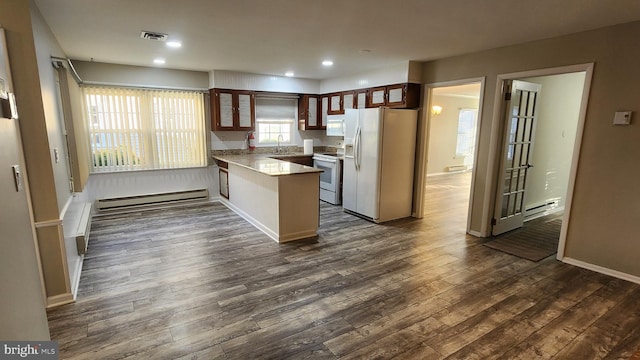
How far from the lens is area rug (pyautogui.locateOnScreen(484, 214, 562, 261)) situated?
147 inches

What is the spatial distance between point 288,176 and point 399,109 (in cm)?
203

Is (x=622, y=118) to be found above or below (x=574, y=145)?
above

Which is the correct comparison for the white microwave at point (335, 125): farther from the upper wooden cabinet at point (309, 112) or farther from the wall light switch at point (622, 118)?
the wall light switch at point (622, 118)

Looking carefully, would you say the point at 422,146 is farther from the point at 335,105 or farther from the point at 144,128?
the point at 144,128

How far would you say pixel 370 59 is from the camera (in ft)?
14.6

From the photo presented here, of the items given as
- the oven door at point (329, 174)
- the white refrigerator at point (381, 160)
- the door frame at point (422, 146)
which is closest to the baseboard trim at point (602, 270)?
the door frame at point (422, 146)

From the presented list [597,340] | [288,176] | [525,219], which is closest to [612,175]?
[597,340]

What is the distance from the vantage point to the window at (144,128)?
5016 millimetres

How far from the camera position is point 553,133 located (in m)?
4.89

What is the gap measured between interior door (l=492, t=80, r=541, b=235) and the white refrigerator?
1.28 m

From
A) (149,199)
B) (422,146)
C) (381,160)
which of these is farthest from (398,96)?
(149,199)

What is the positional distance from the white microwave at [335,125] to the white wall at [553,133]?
10.1 ft

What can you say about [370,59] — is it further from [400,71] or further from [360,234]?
[360,234]

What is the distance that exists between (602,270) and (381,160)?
272 cm
